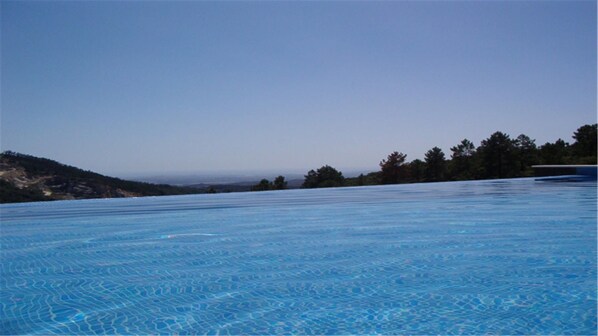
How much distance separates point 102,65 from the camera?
14.6 m

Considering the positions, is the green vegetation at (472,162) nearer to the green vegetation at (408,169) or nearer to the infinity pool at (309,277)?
the green vegetation at (408,169)

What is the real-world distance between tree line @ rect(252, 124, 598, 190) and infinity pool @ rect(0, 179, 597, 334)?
1881 cm

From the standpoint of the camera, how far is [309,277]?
3773 mm

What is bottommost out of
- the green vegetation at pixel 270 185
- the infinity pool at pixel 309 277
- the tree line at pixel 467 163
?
the infinity pool at pixel 309 277

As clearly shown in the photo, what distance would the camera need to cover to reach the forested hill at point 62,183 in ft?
62.6

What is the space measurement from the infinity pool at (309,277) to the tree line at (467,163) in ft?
61.7

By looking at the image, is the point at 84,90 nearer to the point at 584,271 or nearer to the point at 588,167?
the point at 584,271

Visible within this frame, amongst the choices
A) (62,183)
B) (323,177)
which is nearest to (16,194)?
(62,183)

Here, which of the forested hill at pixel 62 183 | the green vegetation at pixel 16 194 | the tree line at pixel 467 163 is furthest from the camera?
the tree line at pixel 467 163

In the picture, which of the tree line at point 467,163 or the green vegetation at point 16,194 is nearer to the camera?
the green vegetation at point 16,194

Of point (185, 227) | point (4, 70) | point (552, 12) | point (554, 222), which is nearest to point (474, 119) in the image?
point (552, 12)

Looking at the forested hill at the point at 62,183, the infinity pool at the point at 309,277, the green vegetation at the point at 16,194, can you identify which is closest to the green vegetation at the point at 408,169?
the forested hill at the point at 62,183

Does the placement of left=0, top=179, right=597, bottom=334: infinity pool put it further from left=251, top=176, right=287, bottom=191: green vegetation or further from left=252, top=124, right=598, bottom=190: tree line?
left=252, top=124, right=598, bottom=190: tree line

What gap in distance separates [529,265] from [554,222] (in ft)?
10.7
